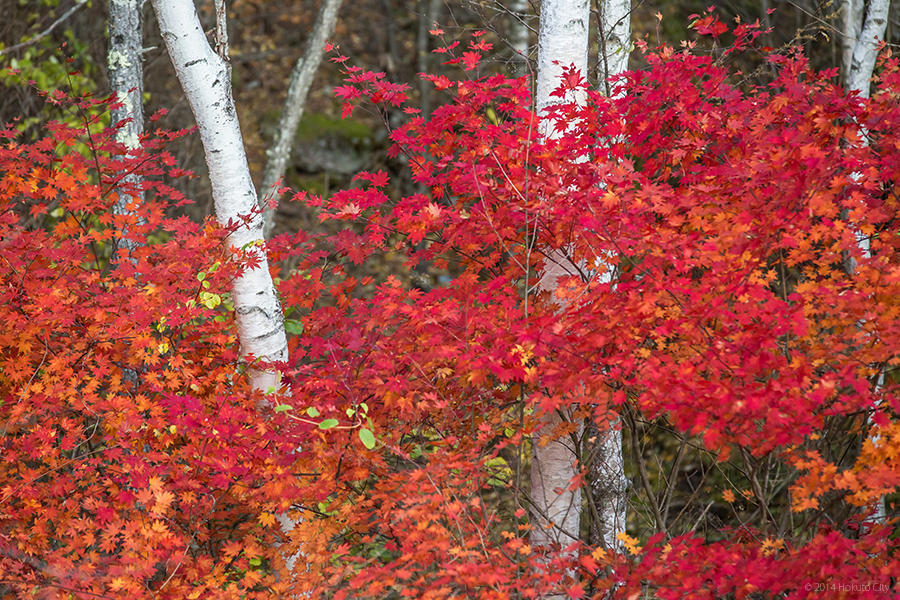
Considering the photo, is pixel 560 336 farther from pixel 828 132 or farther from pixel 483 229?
pixel 828 132

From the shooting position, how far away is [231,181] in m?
4.07

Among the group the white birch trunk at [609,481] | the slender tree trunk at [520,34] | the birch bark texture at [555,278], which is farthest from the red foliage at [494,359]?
the slender tree trunk at [520,34]

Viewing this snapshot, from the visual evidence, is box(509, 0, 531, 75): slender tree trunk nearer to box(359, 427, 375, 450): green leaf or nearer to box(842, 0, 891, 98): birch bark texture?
box(359, 427, 375, 450): green leaf

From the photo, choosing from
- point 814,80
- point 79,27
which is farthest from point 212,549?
point 79,27

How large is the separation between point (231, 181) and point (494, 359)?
6.51 ft

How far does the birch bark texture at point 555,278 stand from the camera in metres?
3.77

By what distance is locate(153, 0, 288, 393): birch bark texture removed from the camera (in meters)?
3.90

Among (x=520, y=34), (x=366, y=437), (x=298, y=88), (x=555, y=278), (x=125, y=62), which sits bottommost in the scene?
(x=366, y=437)

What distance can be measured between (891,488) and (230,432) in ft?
9.07

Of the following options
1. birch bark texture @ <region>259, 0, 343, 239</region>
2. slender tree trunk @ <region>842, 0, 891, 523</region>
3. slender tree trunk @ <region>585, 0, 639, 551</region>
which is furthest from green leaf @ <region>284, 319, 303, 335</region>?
birch bark texture @ <region>259, 0, 343, 239</region>

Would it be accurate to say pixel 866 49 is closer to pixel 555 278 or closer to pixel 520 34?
pixel 555 278

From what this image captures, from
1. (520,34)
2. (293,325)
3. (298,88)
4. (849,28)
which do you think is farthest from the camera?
(520,34)

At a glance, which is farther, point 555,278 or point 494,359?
point 555,278

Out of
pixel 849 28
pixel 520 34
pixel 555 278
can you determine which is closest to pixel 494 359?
pixel 555 278
